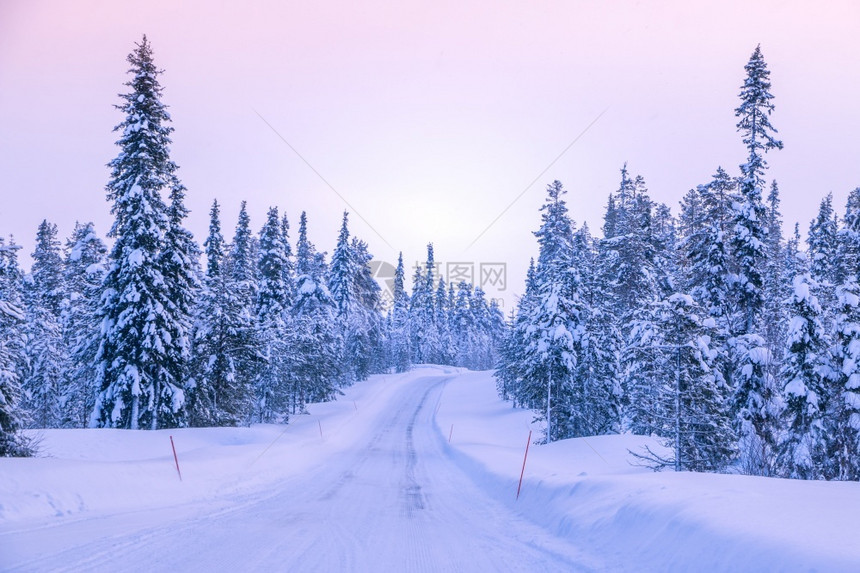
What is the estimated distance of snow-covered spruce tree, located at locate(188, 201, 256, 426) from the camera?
2739cm

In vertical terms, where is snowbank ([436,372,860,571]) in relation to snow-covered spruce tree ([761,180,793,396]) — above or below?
below

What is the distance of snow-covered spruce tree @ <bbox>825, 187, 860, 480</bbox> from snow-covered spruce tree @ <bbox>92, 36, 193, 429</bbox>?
27.5 meters

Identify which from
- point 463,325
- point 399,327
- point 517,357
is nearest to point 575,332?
point 517,357

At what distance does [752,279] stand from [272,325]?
29889mm

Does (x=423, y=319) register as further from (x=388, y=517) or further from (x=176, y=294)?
(x=388, y=517)

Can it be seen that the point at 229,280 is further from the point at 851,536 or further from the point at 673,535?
the point at 851,536

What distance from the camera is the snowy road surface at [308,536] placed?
7086 mm

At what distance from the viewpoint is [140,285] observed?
2217cm

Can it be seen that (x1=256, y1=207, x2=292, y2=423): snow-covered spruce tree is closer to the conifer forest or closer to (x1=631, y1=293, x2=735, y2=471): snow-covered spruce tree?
the conifer forest

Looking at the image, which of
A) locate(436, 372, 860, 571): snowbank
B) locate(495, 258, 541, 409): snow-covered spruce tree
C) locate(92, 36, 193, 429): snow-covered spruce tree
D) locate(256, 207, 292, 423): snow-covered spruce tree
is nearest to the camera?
locate(436, 372, 860, 571): snowbank

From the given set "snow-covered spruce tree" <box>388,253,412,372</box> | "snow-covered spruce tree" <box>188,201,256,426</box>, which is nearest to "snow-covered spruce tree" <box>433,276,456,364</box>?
"snow-covered spruce tree" <box>388,253,412,372</box>

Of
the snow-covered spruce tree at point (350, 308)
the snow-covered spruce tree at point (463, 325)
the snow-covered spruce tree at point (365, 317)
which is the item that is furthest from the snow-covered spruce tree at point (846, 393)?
the snow-covered spruce tree at point (463, 325)

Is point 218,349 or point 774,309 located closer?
point 218,349

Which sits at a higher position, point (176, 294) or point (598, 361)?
point (176, 294)
